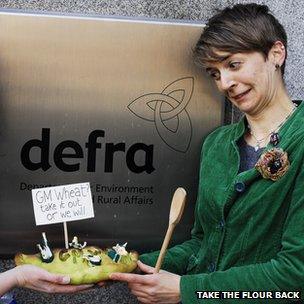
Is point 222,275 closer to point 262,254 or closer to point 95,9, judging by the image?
point 262,254

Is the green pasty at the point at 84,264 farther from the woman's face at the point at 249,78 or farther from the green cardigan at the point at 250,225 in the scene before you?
the woman's face at the point at 249,78

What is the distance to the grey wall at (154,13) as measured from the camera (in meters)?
2.41

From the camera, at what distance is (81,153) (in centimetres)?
241

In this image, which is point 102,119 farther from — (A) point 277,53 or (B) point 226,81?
(A) point 277,53

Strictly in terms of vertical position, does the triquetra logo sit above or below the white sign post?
above

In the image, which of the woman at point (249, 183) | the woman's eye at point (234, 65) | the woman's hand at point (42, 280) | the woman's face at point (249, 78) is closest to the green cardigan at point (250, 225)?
the woman at point (249, 183)

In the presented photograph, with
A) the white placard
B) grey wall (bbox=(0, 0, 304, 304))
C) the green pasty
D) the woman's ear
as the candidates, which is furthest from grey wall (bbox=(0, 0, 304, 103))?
the green pasty

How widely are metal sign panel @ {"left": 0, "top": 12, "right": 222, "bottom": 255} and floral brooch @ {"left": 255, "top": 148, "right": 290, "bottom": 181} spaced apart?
702 mm

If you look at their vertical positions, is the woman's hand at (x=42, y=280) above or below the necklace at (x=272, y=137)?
below

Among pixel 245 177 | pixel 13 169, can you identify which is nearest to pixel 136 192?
pixel 13 169

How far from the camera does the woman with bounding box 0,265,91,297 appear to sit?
1.94 meters

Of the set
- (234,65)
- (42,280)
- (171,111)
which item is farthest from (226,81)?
(42,280)

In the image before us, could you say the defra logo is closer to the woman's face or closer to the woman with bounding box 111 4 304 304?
the woman with bounding box 111 4 304 304

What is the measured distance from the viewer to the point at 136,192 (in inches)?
96.3
